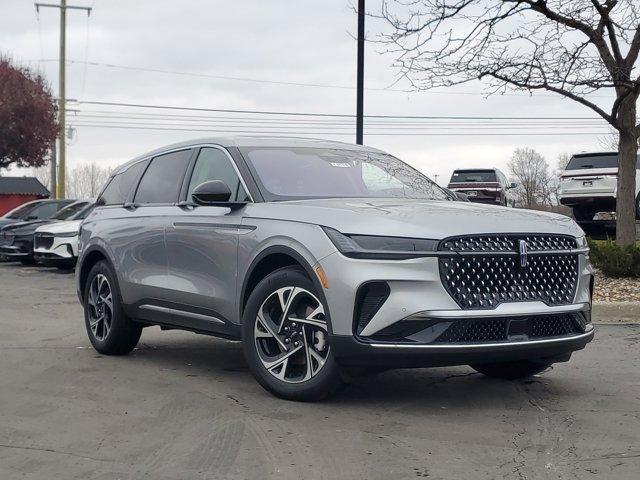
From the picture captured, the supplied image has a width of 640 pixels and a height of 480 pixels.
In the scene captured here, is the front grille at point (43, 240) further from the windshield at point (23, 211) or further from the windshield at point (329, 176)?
the windshield at point (329, 176)

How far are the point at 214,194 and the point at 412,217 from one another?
153 cm

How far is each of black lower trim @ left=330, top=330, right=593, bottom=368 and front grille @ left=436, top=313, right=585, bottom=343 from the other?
0.17 feet

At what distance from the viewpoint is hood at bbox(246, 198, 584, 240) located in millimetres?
5371

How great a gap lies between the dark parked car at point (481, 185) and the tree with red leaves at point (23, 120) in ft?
69.8

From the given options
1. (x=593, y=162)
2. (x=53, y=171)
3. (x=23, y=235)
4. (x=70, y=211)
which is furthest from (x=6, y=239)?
(x=53, y=171)

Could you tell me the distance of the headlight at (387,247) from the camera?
5.26 metres

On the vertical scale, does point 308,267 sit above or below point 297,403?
above

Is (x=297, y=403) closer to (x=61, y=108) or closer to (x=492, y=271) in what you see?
(x=492, y=271)

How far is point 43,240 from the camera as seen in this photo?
1888 cm

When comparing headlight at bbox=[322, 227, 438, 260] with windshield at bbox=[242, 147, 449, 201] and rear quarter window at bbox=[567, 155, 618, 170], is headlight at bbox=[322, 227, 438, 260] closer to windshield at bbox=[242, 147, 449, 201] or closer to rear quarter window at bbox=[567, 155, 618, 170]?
windshield at bbox=[242, 147, 449, 201]

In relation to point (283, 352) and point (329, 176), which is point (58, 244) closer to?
point (329, 176)

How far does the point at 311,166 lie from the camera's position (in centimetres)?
679

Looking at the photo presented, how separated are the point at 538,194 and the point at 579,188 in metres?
52.6

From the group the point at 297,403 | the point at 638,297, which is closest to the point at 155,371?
the point at 297,403
